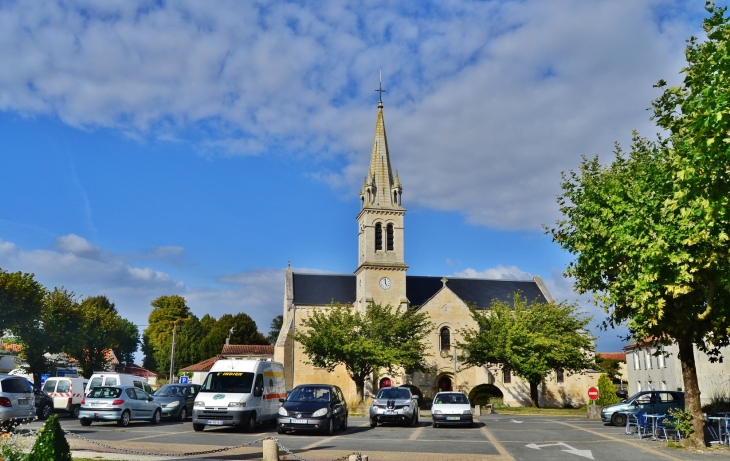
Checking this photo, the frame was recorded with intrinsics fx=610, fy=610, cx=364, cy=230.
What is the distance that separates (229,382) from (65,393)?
1058 cm

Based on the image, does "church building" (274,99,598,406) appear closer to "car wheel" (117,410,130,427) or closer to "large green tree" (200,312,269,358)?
"large green tree" (200,312,269,358)

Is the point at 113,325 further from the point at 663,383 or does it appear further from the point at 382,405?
the point at 663,383

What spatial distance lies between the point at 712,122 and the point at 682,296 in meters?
9.83

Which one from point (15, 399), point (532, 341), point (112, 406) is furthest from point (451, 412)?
point (532, 341)

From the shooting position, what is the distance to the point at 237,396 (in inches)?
777

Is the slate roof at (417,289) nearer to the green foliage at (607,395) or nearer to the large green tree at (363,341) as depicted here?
the large green tree at (363,341)

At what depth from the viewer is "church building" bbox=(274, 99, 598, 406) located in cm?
5131

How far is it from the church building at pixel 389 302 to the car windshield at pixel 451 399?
2350cm

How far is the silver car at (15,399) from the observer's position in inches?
722

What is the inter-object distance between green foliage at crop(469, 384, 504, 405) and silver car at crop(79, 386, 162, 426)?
3144cm

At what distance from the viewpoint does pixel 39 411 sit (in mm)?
23938

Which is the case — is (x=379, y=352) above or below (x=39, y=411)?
above

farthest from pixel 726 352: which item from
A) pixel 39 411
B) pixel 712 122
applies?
pixel 39 411

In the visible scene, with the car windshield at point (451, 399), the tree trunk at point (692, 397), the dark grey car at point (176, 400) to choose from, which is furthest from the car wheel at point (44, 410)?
the tree trunk at point (692, 397)
